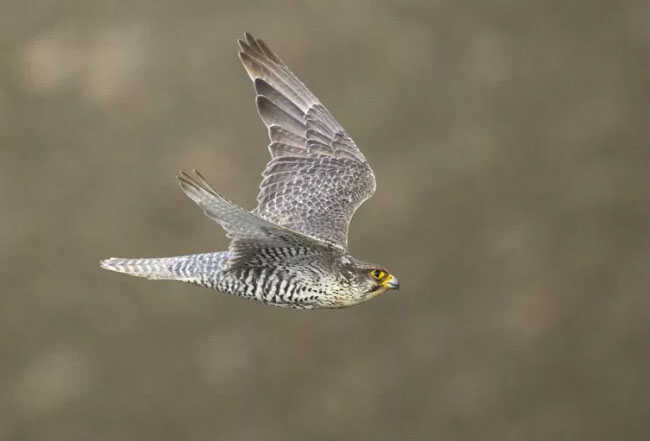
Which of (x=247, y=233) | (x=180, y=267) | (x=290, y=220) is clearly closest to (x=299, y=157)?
(x=290, y=220)

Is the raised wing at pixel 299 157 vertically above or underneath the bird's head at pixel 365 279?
above

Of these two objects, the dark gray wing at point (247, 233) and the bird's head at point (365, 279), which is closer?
the dark gray wing at point (247, 233)

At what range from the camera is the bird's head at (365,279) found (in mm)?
7102

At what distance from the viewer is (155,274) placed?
7.32 meters

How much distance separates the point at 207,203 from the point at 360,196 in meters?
2.15

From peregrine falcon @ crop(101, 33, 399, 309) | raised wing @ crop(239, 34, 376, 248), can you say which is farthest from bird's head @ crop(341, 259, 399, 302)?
raised wing @ crop(239, 34, 376, 248)

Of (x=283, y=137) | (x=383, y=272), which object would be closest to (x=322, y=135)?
(x=283, y=137)

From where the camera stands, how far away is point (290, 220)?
7.86 metres

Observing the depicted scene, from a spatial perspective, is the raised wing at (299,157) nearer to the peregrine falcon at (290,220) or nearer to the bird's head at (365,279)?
the peregrine falcon at (290,220)

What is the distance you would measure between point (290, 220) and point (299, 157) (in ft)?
2.19

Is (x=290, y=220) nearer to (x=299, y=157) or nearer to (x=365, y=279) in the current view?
(x=299, y=157)

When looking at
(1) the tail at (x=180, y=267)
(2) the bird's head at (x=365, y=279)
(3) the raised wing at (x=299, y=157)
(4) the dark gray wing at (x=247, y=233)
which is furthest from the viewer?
(3) the raised wing at (x=299, y=157)

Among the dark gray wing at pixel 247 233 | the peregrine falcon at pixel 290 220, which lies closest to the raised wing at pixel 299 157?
the peregrine falcon at pixel 290 220

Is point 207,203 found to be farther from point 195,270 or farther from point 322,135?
point 322,135
